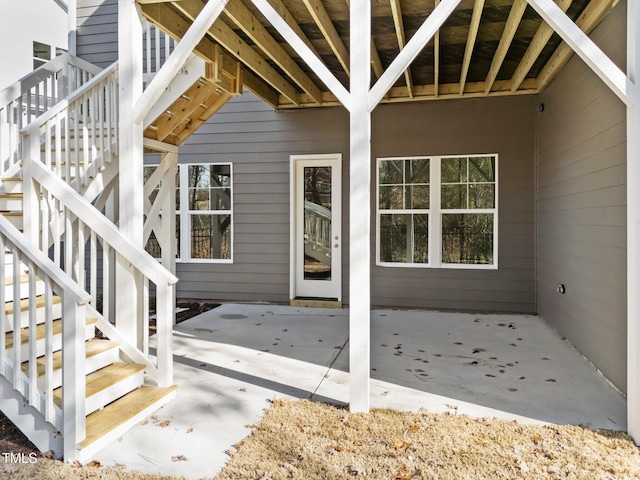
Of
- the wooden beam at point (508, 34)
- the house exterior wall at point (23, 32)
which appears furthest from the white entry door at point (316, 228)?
the house exterior wall at point (23, 32)

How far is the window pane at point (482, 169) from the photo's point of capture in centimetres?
629

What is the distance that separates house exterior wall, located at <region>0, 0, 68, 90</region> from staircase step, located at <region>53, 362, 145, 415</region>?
8586mm

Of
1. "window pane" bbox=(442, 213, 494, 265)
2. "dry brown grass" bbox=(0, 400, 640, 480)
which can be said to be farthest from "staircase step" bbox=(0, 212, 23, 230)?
"window pane" bbox=(442, 213, 494, 265)

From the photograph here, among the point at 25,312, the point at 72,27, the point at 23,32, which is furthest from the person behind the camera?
the point at 23,32

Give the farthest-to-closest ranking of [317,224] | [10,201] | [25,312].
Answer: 1. [317,224]
2. [10,201]
3. [25,312]

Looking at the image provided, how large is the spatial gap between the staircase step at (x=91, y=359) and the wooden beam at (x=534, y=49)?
4295 mm

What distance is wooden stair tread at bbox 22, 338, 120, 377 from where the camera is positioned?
2785 millimetres

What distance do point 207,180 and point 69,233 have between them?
13.1 feet

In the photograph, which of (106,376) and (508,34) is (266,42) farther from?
(106,376)

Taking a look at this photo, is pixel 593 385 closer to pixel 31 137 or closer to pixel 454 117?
pixel 454 117

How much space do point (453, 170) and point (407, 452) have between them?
4610mm

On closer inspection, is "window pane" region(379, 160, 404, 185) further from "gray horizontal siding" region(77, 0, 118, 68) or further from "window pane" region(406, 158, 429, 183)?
"gray horizontal siding" region(77, 0, 118, 68)

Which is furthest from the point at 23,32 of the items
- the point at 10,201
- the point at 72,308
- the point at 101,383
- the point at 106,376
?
the point at 72,308

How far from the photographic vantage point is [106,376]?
10.0 feet
